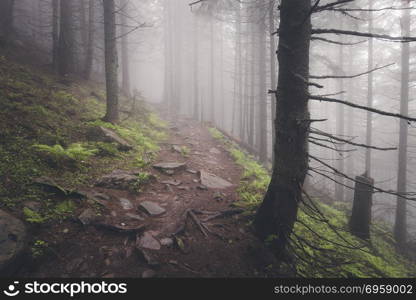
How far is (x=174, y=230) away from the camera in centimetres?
Answer: 418

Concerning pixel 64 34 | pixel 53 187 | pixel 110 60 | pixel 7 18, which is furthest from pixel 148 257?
pixel 7 18

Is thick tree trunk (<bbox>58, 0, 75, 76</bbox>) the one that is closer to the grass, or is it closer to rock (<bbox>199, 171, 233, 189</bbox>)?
rock (<bbox>199, 171, 233, 189</bbox>)

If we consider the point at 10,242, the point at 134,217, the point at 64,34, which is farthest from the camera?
the point at 64,34

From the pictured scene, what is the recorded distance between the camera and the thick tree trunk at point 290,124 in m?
3.42

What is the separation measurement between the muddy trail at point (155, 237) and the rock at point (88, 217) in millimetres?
16

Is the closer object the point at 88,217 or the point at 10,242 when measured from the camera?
the point at 10,242

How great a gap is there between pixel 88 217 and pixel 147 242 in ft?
4.07

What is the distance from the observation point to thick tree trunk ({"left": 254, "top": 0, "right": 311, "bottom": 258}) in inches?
135

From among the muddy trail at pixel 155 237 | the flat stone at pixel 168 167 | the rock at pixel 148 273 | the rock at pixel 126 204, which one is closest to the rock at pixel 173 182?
the muddy trail at pixel 155 237

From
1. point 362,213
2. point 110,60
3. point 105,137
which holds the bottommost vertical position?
point 362,213

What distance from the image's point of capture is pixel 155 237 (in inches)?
154

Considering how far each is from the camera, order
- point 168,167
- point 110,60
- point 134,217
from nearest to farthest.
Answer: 1. point 134,217
2. point 168,167
3. point 110,60

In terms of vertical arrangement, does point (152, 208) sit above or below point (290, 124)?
below

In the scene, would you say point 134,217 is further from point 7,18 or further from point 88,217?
point 7,18
